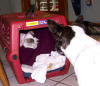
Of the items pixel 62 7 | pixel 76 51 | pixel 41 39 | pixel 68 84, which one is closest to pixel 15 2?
pixel 62 7

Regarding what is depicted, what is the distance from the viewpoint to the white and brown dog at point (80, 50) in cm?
101

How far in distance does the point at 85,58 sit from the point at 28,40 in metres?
1.12

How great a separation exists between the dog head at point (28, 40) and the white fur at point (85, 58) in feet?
3.08

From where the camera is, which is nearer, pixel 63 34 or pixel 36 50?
pixel 63 34

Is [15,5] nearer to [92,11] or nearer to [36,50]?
[92,11]

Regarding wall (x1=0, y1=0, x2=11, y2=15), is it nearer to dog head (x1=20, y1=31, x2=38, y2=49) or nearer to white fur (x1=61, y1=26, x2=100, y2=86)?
dog head (x1=20, y1=31, x2=38, y2=49)

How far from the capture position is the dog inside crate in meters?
1.62

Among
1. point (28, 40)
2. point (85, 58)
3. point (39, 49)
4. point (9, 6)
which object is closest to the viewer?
point (85, 58)

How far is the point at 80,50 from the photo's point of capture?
106 centimetres

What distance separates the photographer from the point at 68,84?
5.02ft

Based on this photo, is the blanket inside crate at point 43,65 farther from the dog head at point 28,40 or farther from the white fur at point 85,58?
the white fur at point 85,58

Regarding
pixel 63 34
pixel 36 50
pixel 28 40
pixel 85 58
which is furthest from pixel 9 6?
pixel 85 58

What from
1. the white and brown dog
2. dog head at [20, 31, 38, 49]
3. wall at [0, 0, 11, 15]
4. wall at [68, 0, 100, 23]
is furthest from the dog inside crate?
wall at [0, 0, 11, 15]

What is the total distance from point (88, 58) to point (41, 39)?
3.53 ft
